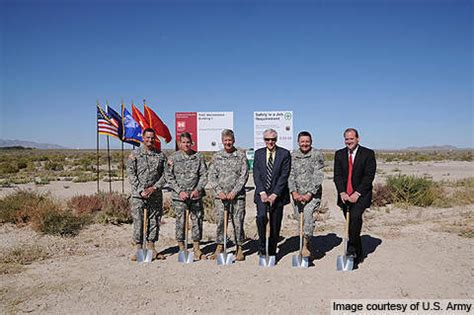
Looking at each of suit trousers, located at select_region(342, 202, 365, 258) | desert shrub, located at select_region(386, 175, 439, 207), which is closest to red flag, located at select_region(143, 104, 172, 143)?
suit trousers, located at select_region(342, 202, 365, 258)

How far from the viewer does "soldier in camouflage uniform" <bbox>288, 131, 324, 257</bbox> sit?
580 centimetres

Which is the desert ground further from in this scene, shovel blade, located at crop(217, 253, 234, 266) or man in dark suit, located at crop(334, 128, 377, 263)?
man in dark suit, located at crop(334, 128, 377, 263)

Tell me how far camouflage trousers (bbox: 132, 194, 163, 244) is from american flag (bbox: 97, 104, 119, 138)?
18.0 ft

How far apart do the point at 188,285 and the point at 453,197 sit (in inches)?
415

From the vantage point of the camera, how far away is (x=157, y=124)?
11109mm

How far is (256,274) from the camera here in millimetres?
5504

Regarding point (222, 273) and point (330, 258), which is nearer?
point (222, 273)

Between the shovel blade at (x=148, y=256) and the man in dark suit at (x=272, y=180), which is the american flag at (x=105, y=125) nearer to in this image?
the shovel blade at (x=148, y=256)

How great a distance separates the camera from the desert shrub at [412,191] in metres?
11.3

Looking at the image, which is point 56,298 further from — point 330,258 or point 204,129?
point 204,129

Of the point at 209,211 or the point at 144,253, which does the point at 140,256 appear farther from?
the point at 209,211

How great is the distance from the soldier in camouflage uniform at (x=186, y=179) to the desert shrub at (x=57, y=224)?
3367 millimetres

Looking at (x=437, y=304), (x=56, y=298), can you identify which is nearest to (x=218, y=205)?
(x=56, y=298)

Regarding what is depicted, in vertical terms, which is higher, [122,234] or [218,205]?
[218,205]
